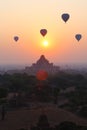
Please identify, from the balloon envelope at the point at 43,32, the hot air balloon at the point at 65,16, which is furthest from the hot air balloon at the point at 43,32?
the hot air balloon at the point at 65,16

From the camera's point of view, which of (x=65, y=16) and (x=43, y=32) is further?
(x=43, y=32)

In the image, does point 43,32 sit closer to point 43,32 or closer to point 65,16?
point 43,32

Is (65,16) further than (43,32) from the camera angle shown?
No

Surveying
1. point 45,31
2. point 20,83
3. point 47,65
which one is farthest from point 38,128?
point 47,65

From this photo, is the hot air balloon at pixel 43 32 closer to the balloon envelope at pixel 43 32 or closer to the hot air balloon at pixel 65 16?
the balloon envelope at pixel 43 32

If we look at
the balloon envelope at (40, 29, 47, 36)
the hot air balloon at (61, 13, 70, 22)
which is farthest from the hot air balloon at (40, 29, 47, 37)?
the hot air balloon at (61, 13, 70, 22)

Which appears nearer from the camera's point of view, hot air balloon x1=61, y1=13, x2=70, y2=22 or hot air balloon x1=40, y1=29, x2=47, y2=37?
hot air balloon x1=61, y1=13, x2=70, y2=22

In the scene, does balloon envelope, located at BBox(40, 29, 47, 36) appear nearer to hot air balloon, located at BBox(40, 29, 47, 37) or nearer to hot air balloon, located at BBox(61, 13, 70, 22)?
hot air balloon, located at BBox(40, 29, 47, 37)

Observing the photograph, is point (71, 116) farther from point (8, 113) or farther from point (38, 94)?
point (38, 94)

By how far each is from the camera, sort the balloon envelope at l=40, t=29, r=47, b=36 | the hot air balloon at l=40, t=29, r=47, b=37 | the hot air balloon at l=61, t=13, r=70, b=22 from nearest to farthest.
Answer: the hot air balloon at l=61, t=13, r=70, b=22 → the hot air balloon at l=40, t=29, r=47, b=37 → the balloon envelope at l=40, t=29, r=47, b=36

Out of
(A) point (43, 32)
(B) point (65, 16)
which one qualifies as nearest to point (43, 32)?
(A) point (43, 32)

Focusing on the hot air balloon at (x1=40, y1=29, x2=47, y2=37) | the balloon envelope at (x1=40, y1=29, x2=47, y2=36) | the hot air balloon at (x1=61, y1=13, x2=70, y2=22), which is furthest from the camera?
the balloon envelope at (x1=40, y1=29, x2=47, y2=36)
